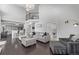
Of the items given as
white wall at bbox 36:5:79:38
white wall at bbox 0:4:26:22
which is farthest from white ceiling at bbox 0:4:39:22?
white wall at bbox 36:5:79:38

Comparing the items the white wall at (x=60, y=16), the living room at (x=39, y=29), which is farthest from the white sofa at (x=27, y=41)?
the white wall at (x=60, y=16)

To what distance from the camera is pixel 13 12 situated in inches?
81.7

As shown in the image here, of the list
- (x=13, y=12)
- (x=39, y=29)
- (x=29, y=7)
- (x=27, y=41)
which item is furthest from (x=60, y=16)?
(x=13, y=12)

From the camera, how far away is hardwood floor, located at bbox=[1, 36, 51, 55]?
206cm

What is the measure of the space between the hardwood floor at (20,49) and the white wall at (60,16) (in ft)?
1.27

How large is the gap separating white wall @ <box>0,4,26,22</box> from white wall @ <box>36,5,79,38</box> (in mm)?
424

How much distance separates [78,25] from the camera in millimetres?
2061

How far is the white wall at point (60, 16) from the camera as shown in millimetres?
2051

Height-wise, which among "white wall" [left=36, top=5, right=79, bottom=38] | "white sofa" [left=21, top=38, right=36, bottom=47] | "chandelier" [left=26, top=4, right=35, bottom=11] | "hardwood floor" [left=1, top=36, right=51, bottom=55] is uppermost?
"chandelier" [left=26, top=4, right=35, bottom=11]

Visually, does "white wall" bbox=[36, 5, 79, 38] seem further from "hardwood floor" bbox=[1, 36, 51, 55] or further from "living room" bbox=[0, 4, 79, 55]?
"hardwood floor" bbox=[1, 36, 51, 55]

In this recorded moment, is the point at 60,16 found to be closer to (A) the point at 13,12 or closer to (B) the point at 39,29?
(B) the point at 39,29
